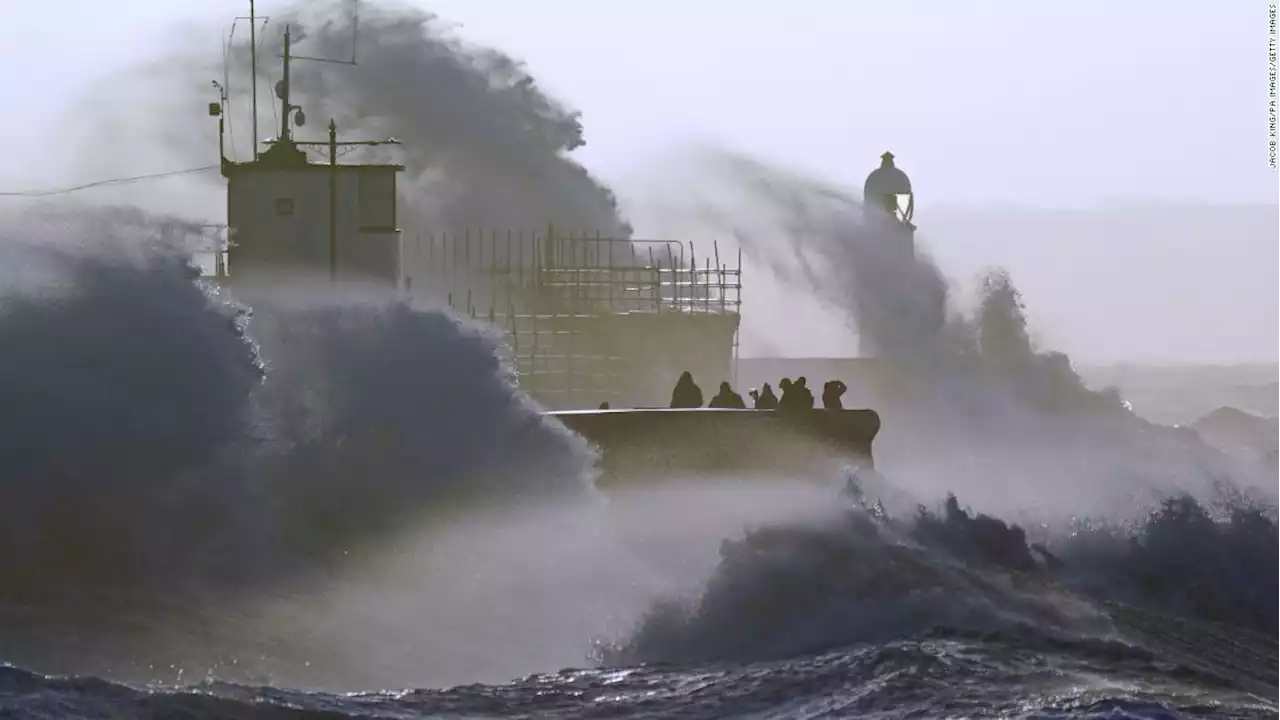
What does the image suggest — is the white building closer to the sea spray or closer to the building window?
the building window

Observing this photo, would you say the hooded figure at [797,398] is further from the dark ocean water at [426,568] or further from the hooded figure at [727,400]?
the dark ocean water at [426,568]

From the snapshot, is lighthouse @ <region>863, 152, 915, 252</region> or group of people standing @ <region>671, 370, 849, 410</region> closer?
group of people standing @ <region>671, 370, 849, 410</region>

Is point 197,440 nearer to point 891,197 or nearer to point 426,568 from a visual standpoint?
point 426,568

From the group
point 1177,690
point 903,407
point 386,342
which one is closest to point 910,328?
point 903,407

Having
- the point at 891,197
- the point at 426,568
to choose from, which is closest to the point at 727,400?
the point at 426,568

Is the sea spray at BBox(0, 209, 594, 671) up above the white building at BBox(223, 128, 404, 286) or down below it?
below

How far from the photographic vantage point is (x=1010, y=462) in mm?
33938

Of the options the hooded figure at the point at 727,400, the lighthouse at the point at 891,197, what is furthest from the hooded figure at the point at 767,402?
the lighthouse at the point at 891,197

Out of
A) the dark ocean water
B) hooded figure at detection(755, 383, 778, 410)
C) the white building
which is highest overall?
the white building

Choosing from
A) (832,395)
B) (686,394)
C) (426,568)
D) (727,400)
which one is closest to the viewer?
(426,568)

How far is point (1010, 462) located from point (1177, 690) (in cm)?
1862

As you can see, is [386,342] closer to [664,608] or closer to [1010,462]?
[664,608]

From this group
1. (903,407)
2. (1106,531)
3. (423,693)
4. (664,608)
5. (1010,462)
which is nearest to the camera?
(423,693)

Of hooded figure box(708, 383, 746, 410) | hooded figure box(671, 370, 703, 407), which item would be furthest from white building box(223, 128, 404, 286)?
hooded figure box(708, 383, 746, 410)
